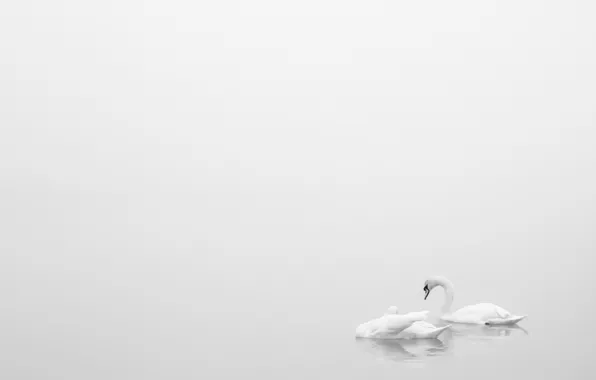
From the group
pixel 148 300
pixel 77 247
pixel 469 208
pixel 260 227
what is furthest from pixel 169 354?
pixel 469 208

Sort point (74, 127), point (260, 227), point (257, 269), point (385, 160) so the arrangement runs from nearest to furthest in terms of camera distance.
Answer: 1. point (257, 269)
2. point (260, 227)
3. point (385, 160)
4. point (74, 127)

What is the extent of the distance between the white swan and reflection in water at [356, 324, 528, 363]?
0.41 ft

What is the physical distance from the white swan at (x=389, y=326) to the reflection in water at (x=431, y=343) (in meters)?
0.12

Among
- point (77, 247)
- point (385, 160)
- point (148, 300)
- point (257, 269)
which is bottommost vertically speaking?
point (148, 300)

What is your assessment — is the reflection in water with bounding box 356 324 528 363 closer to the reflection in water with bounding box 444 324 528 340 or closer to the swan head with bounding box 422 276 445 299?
the reflection in water with bounding box 444 324 528 340

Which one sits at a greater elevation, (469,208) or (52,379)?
Answer: (469,208)

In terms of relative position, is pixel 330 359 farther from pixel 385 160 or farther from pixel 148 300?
pixel 385 160

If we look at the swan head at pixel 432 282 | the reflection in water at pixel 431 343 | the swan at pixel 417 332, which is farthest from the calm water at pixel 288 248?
the swan head at pixel 432 282

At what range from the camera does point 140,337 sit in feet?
64.6

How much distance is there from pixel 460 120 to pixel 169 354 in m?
149

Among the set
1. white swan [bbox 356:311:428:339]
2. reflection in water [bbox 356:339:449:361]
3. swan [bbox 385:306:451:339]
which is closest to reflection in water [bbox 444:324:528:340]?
swan [bbox 385:306:451:339]

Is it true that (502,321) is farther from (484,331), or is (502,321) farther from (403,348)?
(403,348)

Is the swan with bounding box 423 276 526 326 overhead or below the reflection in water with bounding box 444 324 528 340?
overhead

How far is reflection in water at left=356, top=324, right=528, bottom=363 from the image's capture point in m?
Result: 16.0
